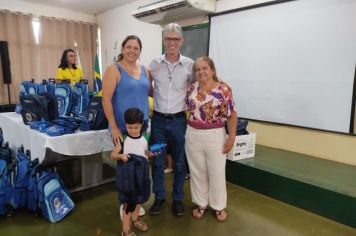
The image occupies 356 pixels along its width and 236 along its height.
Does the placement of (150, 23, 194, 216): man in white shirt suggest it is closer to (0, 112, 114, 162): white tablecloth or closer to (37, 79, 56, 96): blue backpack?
(0, 112, 114, 162): white tablecloth

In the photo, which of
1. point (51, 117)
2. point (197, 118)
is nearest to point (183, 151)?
point (197, 118)

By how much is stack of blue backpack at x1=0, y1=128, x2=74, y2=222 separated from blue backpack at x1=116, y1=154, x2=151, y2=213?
0.73 metres

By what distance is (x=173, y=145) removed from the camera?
2.13m

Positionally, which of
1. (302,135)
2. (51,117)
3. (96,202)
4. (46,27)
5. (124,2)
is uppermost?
(124,2)

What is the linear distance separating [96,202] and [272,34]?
2.58 meters

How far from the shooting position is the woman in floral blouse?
194 centimetres

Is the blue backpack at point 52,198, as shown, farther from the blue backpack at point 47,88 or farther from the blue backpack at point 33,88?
the blue backpack at point 33,88

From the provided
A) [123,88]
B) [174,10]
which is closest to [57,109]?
[123,88]

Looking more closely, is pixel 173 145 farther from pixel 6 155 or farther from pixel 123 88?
pixel 6 155

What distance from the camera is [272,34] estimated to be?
10.00ft

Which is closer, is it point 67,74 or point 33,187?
point 33,187

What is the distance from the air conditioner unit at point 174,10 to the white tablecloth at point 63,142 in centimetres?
211

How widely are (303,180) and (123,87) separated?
1.70 meters

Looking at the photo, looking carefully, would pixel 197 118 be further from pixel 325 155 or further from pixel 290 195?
pixel 325 155
